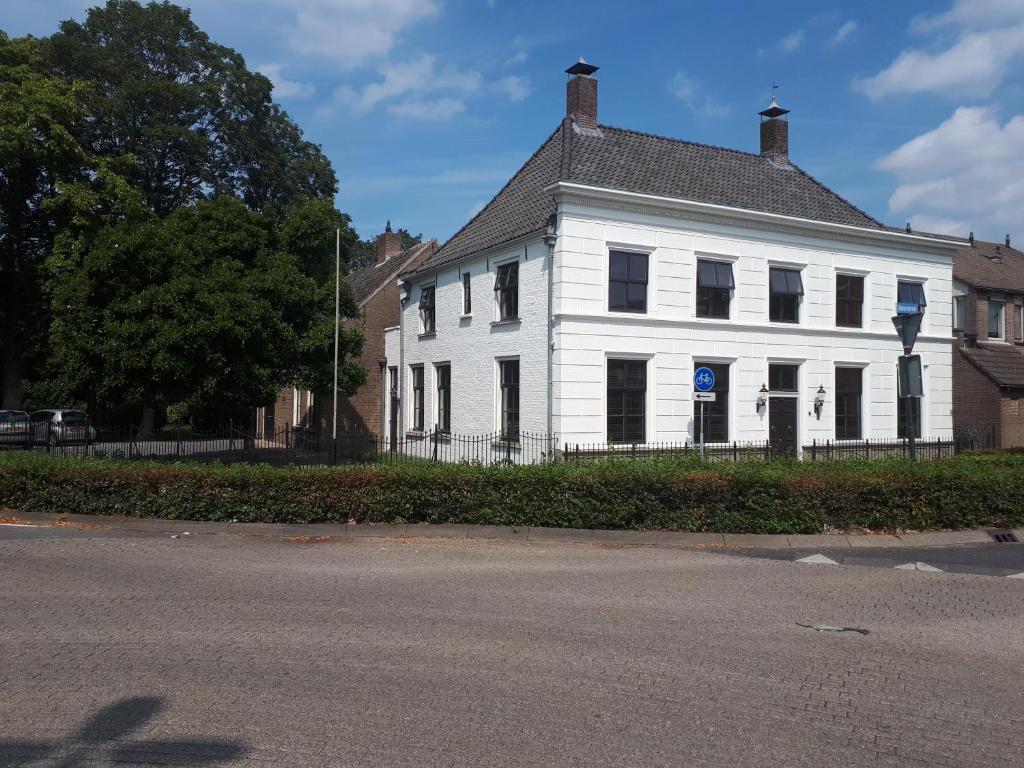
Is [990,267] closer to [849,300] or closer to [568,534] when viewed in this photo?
[849,300]

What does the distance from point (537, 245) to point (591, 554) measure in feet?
36.7

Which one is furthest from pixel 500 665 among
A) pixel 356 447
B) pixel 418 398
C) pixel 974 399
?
pixel 974 399

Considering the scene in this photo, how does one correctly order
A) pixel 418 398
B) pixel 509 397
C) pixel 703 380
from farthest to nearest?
pixel 418 398, pixel 509 397, pixel 703 380

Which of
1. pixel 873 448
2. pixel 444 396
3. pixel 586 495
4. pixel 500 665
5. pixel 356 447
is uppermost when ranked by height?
pixel 444 396

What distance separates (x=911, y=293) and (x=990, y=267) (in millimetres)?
13744

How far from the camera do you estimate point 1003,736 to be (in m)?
4.84

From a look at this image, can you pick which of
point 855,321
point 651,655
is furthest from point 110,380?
point 855,321

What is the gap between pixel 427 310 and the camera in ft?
88.3

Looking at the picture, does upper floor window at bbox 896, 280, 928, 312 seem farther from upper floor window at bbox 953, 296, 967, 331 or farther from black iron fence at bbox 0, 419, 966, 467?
upper floor window at bbox 953, 296, 967, 331

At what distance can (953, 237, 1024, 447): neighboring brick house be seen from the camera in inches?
1175

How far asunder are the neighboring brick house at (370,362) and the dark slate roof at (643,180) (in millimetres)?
6030

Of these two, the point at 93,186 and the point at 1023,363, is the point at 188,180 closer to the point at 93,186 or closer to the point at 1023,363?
the point at 93,186

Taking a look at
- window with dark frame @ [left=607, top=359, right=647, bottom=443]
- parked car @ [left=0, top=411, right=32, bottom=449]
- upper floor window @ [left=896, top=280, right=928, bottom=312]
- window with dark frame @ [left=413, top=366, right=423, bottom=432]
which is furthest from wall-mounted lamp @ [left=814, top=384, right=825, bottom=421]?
parked car @ [left=0, top=411, right=32, bottom=449]

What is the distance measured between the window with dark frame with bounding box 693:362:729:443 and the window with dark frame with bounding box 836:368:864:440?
163 inches
